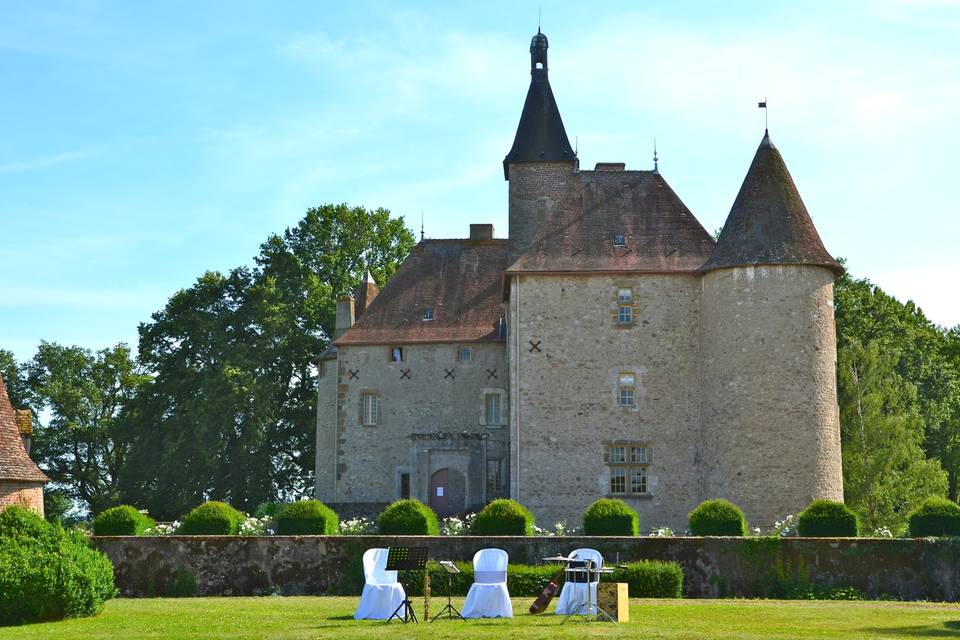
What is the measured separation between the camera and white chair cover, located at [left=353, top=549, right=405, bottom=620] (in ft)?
51.9

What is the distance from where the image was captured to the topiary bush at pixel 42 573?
54.0ft

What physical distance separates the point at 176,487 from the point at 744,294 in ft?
77.9

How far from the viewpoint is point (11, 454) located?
24500 millimetres

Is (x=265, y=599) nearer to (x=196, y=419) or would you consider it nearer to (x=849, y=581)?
(x=849, y=581)

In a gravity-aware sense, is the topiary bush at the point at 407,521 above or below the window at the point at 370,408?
below

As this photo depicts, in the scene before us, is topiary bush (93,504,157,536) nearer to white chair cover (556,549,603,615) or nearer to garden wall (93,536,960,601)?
garden wall (93,536,960,601)

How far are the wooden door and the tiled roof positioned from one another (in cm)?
758

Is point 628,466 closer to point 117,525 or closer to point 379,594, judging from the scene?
point 117,525

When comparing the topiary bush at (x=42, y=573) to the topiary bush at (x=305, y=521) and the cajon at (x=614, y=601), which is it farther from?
the cajon at (x=614, y=601)

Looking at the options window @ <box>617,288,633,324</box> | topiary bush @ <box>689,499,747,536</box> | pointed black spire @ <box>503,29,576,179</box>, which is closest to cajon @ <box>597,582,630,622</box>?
topiary bush @ <box>689,499,747,536</box>

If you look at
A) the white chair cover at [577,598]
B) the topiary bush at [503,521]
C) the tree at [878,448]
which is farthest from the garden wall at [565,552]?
the tree at [878,448]

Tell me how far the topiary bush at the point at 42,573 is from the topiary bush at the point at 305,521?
21.6 feet

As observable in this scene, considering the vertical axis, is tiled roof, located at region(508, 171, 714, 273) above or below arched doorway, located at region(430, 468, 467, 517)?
above

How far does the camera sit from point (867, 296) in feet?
144
